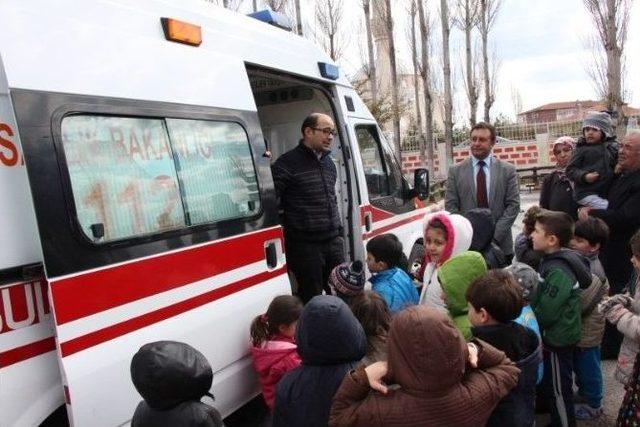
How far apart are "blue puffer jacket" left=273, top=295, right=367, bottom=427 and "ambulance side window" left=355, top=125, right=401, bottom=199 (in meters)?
3.08

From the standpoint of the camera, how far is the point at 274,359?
2938mm

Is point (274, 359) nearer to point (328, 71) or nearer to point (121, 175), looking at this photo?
point (121, 175)

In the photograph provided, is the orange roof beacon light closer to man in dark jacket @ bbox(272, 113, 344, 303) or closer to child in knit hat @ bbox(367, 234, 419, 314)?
man in dark jacket @ bbox(272, 113, 344, 303)

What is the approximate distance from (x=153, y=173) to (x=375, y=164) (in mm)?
2945

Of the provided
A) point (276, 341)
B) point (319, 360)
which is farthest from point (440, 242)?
point (319, 360)

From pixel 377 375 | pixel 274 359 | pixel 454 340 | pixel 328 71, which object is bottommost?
pixel 274 359

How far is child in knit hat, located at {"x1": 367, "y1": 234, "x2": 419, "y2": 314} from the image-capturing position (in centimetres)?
328

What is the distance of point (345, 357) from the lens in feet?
6.43

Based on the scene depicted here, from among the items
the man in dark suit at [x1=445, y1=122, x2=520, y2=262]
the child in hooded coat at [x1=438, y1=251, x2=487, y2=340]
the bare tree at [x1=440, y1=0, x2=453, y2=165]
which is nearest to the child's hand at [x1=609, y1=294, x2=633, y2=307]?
the child in hooded coat at [x1=438, y1=251, x2=487, y2=340]

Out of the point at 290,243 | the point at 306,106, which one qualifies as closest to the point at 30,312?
the point at 290,243

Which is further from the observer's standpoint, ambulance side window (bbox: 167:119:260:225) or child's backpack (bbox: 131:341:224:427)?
ambulance side window (bbox: 167:119:260:225)

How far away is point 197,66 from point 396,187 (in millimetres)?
2986

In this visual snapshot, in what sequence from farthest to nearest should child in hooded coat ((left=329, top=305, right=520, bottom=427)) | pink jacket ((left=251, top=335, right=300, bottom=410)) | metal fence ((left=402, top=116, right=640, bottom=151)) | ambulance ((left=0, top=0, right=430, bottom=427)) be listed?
metal fence ((left=402, top=116, right=640, bottom=151))
pink jacket ((left=251, top=335, right=300, bottom=410))
ambulance ((left=0, top=0, right=430, bottom=427))
child in hooded coat ((left=329, top=305, right=520, bottom=427))

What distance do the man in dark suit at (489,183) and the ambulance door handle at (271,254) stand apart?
1859mm
